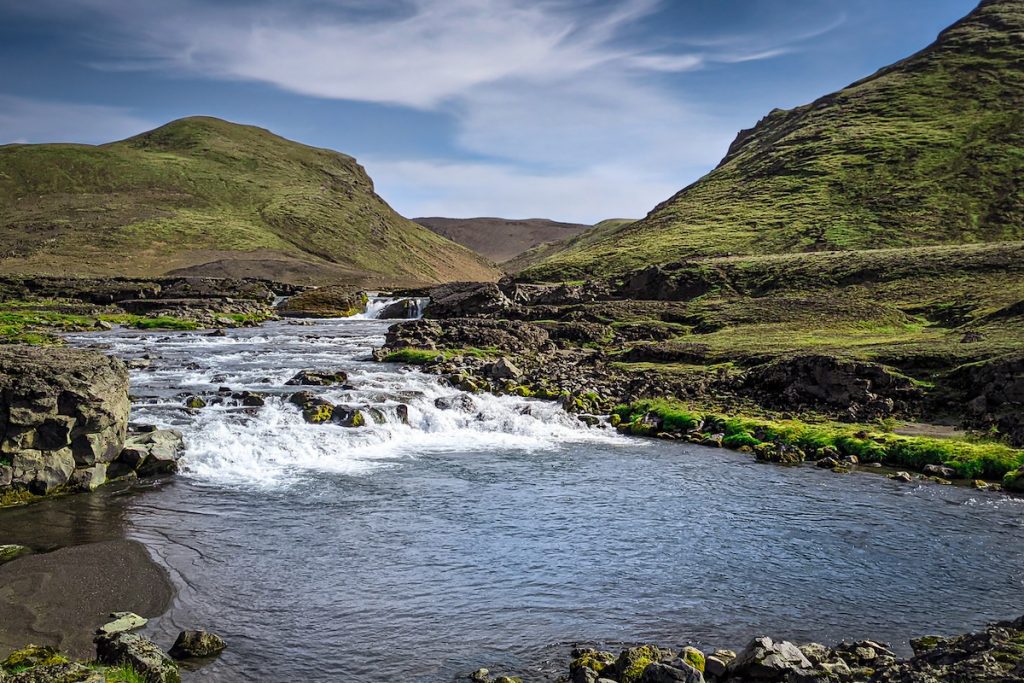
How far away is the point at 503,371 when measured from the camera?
40719 mm

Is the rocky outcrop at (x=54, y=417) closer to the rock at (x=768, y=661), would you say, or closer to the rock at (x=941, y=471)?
the rock at (x=768, y=661)

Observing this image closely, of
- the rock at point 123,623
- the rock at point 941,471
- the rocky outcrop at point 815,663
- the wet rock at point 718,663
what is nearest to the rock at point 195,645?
the rock at point 123,623

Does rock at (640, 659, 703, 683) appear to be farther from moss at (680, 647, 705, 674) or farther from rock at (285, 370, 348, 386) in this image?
rock at (285, 370, 348, 386)

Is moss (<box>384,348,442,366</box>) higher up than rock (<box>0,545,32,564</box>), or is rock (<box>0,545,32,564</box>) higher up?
moss (<box>384,348,442,366</box>)

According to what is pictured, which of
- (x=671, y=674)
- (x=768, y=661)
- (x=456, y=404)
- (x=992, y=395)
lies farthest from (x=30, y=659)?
(x=992, y=395)

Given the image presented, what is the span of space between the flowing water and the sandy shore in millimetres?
625

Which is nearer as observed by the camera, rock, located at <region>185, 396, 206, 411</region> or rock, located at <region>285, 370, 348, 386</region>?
rock, located at <region>185, 396, 206, 411</region>

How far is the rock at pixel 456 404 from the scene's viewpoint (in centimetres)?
3400

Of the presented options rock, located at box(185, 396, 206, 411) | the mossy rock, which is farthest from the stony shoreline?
rock, located at box(185, 396, 206, 411)

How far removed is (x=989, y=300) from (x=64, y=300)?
303 feet

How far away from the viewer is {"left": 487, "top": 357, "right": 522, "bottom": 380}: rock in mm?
40406

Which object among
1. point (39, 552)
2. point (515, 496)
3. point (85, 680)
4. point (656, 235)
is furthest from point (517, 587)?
point (656, 235)

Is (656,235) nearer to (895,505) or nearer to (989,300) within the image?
(989,300)

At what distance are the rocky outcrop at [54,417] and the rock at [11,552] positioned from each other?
171 inches
